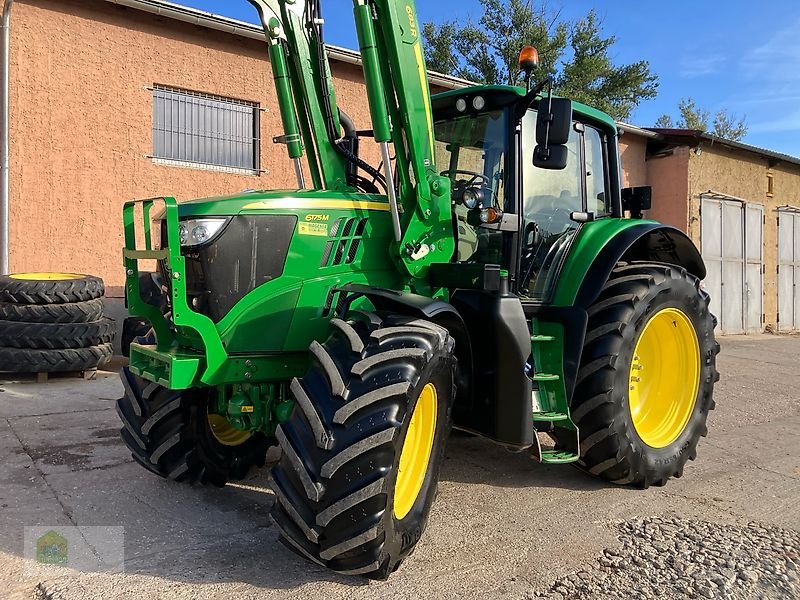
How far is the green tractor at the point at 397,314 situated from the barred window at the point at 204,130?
5.59m

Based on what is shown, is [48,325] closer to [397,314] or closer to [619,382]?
[397,314]

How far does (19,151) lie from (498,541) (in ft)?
25.0

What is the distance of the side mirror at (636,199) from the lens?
5398mm

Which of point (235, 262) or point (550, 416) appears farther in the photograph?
point (550, 416)

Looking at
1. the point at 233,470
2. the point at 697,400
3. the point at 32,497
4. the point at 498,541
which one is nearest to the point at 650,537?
the point at 498,541

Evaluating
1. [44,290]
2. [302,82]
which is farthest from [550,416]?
[44,290]

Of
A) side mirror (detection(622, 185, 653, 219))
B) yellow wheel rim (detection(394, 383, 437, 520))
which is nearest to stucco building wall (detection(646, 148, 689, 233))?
side mirror (detection(622, 185, 653, 219))

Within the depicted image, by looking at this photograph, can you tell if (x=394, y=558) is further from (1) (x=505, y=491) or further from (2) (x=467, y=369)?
(1) (x=505, y=491)

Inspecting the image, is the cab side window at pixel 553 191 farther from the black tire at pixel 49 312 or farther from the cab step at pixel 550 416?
the black tire at pixel 49 312

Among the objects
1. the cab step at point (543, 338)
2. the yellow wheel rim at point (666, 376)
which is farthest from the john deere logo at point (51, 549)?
the yellow wheel rim at point (666, 376)

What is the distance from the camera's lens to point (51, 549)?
315 centimetres

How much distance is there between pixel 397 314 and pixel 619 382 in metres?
1.56

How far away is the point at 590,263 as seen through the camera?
418cm

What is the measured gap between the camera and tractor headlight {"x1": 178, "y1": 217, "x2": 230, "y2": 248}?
329 centimetres
